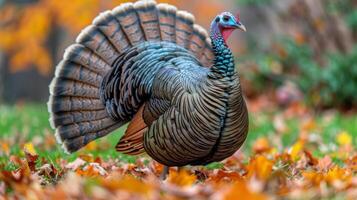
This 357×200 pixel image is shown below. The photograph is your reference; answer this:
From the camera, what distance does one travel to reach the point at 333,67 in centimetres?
1107

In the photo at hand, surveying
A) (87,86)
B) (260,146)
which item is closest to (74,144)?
(87,86)

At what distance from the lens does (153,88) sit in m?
5.24

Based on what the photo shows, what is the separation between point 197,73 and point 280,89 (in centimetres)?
734

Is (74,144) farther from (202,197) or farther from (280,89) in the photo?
→ (280,89)

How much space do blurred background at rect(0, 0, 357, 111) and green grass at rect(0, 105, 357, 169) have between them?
0.76 m

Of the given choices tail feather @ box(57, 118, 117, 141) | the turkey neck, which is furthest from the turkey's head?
tail feather @ box(57, 118, 117, 141)

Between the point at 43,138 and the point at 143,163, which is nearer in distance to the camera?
the point at 143,163

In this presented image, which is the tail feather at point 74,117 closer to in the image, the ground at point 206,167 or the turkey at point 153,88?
the turkey at point 153,88

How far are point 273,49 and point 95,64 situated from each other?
24.8 ft

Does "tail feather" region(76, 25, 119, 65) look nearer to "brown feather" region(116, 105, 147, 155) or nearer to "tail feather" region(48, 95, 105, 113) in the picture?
"tail feather" region(48, 95, 105, 113)

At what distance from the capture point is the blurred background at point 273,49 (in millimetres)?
11297

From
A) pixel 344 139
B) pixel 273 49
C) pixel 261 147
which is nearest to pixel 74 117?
pixel 261 147

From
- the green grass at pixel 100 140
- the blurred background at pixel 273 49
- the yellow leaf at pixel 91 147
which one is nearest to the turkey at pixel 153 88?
the green grass at pixel 100 140

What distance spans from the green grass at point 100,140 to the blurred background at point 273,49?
76 centimetres
